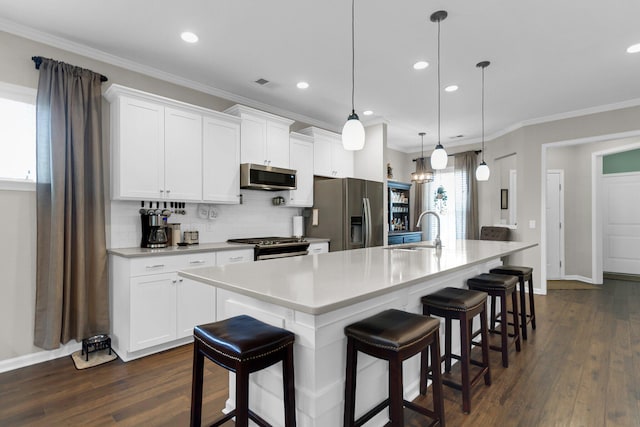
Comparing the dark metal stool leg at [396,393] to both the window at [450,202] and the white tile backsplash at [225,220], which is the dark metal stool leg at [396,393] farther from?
the window at [450,202]

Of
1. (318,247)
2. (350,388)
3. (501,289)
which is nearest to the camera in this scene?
(350,388)

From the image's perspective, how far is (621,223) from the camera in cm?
618

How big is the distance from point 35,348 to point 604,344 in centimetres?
520

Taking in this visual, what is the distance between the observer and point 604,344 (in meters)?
3.05

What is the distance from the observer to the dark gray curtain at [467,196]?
20.0ft

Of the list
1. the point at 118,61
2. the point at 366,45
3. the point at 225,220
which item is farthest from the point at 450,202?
the point at 118,61

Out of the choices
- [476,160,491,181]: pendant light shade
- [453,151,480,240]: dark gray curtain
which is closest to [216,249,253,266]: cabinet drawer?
[476,160,491,181]: pendant light shade

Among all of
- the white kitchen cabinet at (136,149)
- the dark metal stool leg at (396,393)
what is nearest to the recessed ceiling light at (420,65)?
the white kitchen cabinet at (136,149)

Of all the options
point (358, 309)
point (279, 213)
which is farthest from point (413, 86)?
point (358, 309)

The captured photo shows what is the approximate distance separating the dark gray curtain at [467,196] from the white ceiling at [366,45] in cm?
→ 185

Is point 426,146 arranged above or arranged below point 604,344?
above

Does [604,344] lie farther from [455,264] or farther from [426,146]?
[426,146]

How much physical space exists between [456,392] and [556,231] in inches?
209

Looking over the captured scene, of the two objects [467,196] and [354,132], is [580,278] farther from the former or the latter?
[354,132]
